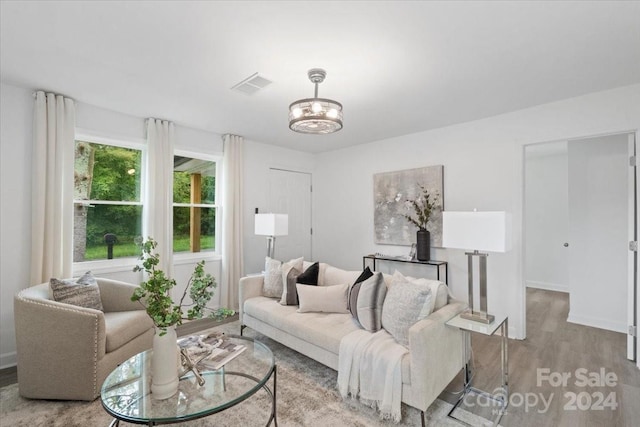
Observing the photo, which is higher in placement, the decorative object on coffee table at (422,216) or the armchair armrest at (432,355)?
the decorative object on coffee table at (422,216)

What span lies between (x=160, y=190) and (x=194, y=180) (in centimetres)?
65

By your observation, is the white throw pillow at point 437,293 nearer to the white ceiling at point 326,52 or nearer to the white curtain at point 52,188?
the white ceiling at point 326,52

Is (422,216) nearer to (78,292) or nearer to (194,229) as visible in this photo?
(194,229)

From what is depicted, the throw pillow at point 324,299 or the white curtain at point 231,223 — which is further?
the white curtain at point 231,223

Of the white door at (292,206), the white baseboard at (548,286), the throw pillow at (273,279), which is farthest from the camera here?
the white baseboard at (548,286)

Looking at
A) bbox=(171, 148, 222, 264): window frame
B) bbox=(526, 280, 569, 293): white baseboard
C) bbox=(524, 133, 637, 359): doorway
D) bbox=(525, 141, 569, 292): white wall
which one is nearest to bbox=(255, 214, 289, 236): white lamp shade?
bbox=(171, 148, 222, 264): window frame

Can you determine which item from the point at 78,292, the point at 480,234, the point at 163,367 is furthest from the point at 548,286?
the point at 78,292

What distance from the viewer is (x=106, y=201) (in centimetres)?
362

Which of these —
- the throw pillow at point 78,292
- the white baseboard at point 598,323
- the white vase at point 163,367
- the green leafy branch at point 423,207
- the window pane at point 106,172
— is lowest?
the white baseboard at point 598,323

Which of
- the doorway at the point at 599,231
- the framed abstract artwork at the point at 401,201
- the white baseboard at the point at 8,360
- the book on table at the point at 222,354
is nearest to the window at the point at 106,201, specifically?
the white baseboard at the point at 8,360

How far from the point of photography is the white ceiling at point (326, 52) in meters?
1.85

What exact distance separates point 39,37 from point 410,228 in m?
4.21

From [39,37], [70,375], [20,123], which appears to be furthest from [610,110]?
[20,123]

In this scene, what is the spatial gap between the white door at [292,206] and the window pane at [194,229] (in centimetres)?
98
